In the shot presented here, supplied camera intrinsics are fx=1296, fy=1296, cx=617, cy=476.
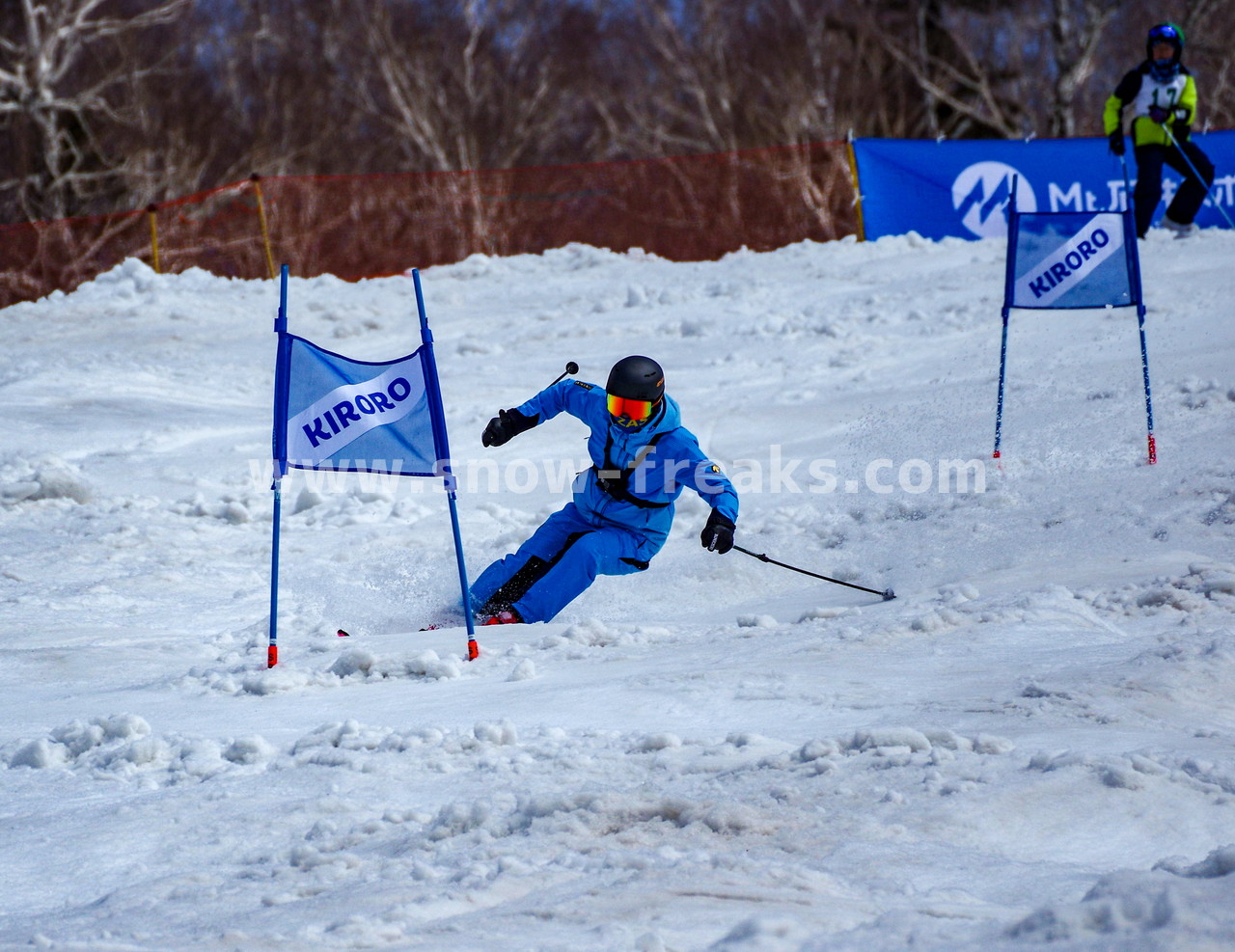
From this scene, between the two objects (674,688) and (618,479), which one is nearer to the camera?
(674,688)

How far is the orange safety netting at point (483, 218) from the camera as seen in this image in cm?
1609

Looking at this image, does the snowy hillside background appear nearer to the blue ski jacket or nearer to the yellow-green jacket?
the blue ski jacket

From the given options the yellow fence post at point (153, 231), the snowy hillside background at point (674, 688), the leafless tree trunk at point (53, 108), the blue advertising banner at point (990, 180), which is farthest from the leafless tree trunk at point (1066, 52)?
the leafless tree trunk at point (53, 108)

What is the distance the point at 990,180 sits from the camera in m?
14.1

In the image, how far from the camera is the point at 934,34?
78.5 feet

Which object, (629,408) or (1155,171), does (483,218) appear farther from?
(629,408)

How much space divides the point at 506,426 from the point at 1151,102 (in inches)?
333

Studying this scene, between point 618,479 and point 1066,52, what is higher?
point 1066,52

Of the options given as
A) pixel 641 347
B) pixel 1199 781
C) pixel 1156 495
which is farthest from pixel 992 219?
pixel 1199 781

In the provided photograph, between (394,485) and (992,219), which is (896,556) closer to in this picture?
(394,485)

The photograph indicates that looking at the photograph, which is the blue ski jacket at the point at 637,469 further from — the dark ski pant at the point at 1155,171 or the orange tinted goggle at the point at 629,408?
the dark ski pant at the point at 1155,171

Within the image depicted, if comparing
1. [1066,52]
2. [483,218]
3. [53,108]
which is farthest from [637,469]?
[53,108]

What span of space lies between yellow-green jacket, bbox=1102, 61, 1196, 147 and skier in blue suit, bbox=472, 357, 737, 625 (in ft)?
25.2

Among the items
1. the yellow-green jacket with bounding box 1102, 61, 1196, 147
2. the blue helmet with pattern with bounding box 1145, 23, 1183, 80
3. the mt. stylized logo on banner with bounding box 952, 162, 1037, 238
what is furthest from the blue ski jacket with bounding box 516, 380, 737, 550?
the mt. stylized logo on banner with bounding box 952, 162, 1037, 238
